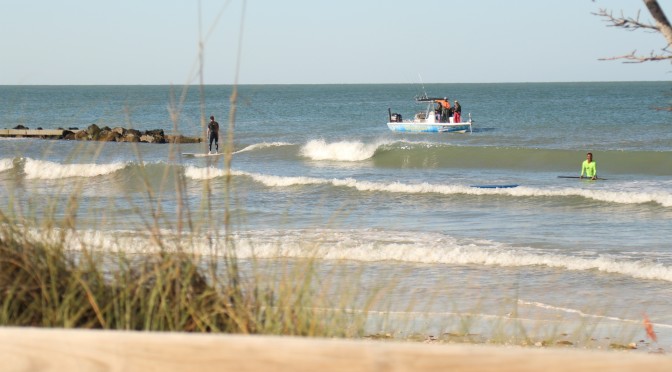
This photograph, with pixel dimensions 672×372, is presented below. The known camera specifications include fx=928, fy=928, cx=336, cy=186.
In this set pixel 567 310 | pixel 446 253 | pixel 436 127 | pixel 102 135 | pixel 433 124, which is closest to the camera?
pixel 567 310

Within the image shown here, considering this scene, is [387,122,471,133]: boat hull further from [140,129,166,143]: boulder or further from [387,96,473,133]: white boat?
[140,129,166,143]: boulder

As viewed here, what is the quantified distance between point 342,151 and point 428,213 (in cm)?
1823

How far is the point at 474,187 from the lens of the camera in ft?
74.3

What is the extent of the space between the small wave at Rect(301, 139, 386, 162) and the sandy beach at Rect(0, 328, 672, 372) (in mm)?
33706

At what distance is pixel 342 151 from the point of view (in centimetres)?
3656

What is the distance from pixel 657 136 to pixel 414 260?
119 ft

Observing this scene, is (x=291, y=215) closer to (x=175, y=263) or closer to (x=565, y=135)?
(x=175, y=263)

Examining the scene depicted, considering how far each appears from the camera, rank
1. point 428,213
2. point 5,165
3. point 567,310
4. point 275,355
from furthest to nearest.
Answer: point 5,165, point 428,213, point 567,310, point 275,355

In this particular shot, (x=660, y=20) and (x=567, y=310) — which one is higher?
(x=660, y=20)

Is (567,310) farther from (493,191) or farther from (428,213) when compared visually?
(493,191)

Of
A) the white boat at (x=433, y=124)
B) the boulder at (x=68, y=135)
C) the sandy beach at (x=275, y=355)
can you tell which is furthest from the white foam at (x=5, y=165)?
the sandy beach at (x=275, y=355)

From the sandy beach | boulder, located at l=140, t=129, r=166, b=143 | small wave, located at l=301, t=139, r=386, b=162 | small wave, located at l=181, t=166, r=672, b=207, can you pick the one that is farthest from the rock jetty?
the sandy beach

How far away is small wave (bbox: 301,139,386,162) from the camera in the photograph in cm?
3606

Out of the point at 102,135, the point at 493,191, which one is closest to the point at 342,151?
the point at 102,135
